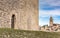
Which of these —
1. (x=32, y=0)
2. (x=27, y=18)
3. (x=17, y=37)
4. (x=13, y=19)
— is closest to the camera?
(x=17, y=37)

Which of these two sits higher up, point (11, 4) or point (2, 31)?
point (11, 4)

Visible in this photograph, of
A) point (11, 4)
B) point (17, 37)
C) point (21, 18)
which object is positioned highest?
point (11, 4)

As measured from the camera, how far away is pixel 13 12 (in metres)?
15.1

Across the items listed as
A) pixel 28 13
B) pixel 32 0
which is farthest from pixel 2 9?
pixel 32 0

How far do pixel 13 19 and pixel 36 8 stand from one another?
4644 mm

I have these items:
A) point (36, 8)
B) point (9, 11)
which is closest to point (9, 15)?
point (9, 11)

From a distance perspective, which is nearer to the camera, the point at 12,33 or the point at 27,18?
the point at 12,33

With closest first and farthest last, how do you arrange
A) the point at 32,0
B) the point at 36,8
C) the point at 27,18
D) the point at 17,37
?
the point at 17,37 → the point at 27,18 → the point at 32,0 → the point at 36,8

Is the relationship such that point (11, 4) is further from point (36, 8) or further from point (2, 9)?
point (36, 8)

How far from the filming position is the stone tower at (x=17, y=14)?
14.3 m

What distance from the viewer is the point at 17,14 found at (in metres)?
15.4

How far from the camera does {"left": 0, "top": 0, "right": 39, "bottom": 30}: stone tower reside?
1430 cm

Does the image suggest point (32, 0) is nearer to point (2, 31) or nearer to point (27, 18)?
point (27, 18)

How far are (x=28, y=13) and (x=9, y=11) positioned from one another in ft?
8.58
